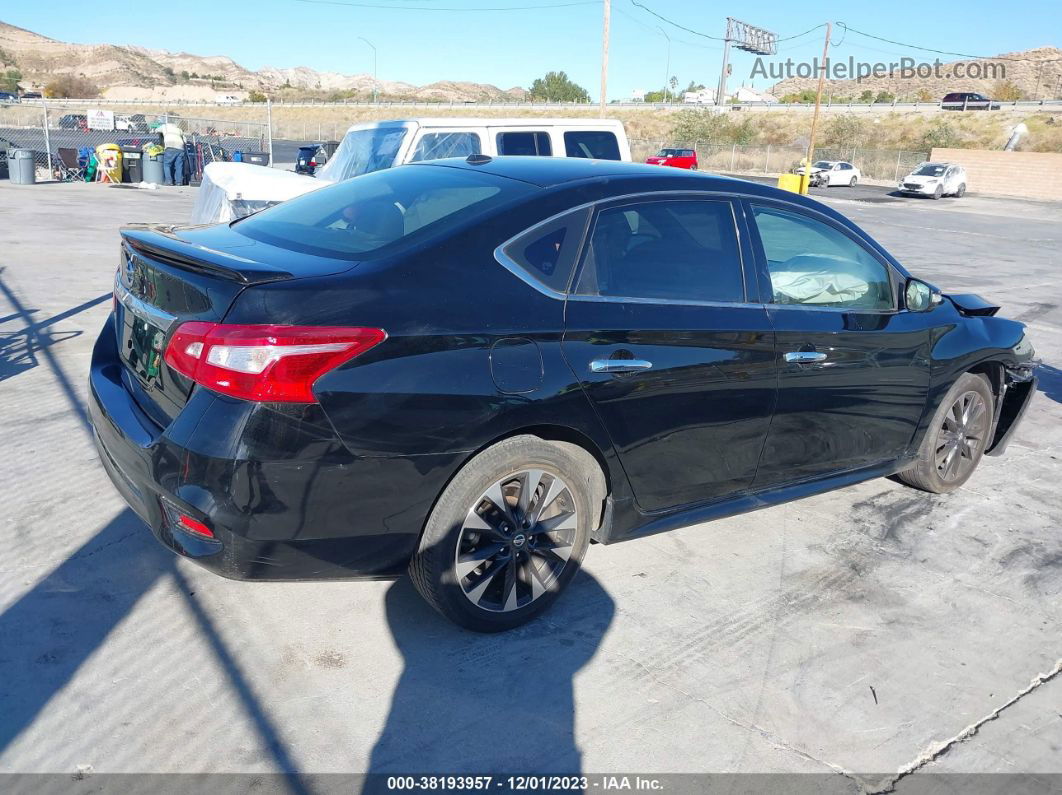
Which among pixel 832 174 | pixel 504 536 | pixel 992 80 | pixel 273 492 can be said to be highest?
pixel 992 80

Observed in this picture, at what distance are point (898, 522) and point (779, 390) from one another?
1.38m

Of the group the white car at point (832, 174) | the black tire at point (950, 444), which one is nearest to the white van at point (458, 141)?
the black tire at point (950, 444)

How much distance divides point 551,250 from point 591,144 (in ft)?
25.0

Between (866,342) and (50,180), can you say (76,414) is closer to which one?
(866,342)

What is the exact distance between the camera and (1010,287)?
1374cm

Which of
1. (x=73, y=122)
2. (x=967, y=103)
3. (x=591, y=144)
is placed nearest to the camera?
(x=591, y=144)

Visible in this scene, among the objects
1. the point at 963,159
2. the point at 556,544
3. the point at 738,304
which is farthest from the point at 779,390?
the point at 963,159

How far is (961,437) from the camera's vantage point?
204 inches

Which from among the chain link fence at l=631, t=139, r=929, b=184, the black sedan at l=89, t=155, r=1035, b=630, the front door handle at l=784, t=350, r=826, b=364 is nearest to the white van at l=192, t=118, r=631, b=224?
the black sedan at l=89, t=155, r=1035, b=630

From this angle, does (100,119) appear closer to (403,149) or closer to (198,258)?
(403,149)

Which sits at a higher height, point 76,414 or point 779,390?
point 779,390

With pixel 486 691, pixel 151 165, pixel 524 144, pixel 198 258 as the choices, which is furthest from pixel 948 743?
pixel 151 165

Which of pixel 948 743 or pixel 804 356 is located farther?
pixel 804 356

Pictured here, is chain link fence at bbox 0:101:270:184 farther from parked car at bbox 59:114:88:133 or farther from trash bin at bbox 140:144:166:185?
trash bin at bbox 140:144:166:185
